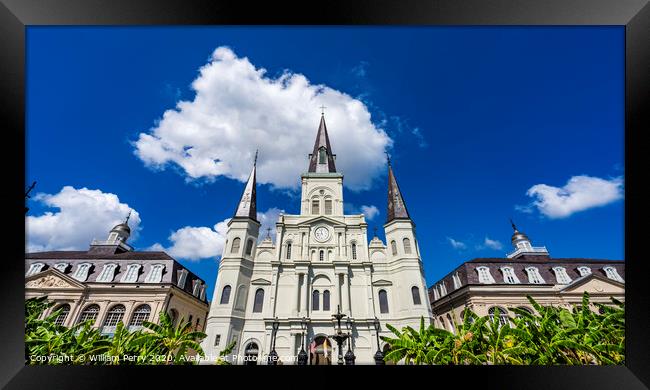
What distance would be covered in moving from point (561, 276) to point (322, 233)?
2030 cm

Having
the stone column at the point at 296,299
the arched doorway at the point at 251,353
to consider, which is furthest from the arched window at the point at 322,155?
the arched doorway at the point at 251,353

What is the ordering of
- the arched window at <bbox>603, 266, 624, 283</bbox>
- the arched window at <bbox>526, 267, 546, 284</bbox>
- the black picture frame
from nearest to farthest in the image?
the black picture frame < the arched window at <bbox>603, 266, 624, 283</bbox> < the arched window at <bbox>526, 267, 546, 284</bbox>

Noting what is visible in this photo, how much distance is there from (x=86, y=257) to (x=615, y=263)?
44411mm

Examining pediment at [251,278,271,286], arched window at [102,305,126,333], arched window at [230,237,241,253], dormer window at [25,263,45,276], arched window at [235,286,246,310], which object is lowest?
arched window at [102,305,126,333]

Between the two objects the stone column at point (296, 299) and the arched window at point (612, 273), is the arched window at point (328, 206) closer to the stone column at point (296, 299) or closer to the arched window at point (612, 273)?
the stone column at point (296, 299)

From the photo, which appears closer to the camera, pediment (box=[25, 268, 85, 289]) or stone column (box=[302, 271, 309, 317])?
pediment (box=[25, 268, 85, 289])

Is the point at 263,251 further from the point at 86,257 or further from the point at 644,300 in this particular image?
the point at 644,300

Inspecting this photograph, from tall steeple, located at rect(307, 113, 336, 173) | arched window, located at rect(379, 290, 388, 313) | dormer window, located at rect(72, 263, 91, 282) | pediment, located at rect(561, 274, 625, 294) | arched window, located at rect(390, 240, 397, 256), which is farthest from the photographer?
tall steeple, located at rect(307, 113, 336, 173)

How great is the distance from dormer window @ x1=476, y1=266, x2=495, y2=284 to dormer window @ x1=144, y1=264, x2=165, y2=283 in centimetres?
2633

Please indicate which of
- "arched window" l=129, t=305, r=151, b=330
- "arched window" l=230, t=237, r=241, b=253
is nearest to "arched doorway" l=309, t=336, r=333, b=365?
"arched window" l=230, t=237, r=241, b=253

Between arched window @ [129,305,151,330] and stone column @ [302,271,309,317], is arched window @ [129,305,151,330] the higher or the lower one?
the lower one

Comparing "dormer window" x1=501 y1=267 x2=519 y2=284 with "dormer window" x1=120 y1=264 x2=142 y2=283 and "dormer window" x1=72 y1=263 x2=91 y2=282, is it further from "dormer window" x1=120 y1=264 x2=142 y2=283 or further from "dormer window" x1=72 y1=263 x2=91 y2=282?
"dormer window" x1=72 y1=263 x2=91 y2=282

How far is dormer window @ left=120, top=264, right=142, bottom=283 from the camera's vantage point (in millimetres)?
20625
